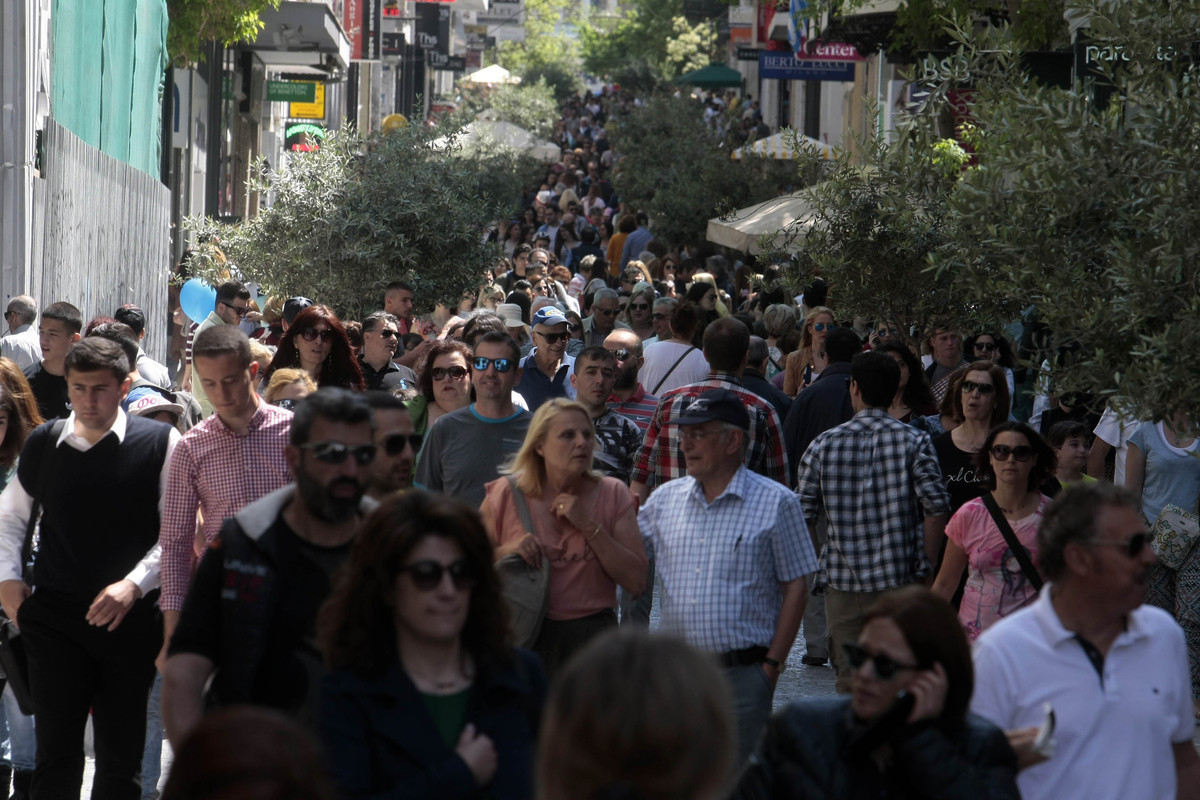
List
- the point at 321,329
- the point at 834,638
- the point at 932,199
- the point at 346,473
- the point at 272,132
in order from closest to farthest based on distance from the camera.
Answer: the point at 346,473, the point at 834,638, the point at 321,329, the point at 932,199, the point at 272,132

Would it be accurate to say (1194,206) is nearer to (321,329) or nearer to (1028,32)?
(321,329)

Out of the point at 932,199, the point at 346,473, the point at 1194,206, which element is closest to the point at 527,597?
the point at 346,473

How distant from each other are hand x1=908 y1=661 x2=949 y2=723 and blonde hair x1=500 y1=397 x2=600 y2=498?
2561 mm

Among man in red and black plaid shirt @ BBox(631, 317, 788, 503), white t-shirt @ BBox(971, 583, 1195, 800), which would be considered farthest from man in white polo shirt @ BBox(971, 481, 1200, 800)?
man in red and black plaid shirt @ BBox(631, 317, 788, 503)

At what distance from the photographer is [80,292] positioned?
14.5m

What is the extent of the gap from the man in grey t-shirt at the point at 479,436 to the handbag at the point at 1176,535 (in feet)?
11.0

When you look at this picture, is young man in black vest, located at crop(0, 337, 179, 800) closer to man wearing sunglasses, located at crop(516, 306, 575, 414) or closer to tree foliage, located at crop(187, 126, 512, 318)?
man wearing sunglasses, located at crop(516, 306, 575, 414)

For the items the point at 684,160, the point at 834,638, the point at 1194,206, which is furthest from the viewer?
the point at 684,160

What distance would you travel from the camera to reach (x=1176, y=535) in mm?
7922

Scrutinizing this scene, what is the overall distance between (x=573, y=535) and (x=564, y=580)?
0.16 metres

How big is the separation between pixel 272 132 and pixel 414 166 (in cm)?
2402

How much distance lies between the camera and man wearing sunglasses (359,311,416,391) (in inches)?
352

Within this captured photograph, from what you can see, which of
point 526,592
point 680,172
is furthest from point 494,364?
point 680,172

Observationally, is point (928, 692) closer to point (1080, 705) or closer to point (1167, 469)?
point (1080, 705)
